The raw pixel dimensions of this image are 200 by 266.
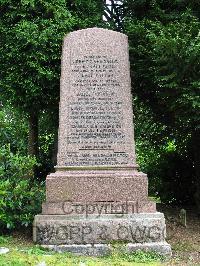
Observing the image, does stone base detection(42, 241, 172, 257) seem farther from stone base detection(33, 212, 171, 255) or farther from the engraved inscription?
the engraved inscription

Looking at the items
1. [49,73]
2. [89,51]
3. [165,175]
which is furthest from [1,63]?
[165,175]

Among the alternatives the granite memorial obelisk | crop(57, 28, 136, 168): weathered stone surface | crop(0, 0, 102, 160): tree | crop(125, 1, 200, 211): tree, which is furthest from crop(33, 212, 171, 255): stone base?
crop(0, 0, 102, 160): tree

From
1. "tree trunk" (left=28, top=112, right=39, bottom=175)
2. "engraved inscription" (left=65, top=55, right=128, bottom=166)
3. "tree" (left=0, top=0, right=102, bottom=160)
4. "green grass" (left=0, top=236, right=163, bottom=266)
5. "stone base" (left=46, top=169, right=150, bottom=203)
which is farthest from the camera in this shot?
"tree trunk" (left=28, top=112, right=39, bottom=175)

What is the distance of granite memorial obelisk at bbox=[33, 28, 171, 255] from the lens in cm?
648

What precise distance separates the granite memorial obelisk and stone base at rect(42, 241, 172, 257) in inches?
0.5

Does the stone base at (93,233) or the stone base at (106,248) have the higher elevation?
the stone base at (93,233)

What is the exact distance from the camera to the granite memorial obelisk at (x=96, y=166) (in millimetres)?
6484

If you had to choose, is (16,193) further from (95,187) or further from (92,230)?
(92,230)

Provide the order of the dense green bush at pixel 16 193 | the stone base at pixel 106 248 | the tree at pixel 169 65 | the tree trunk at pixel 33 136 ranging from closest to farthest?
1. the stone base at pixel 106 248
2. the dense green bush at pixel 16 193
3. the tree at pixel 169 65
4. the tree trunk at pixel 33 136

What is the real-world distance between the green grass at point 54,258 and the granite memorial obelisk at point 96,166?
0.18 meters

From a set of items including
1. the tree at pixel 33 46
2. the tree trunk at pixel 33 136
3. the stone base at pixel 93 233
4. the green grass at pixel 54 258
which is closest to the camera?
the green grass at pixel 54 258

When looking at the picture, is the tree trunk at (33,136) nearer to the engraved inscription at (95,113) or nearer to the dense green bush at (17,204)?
the dense green bush at (17,204)

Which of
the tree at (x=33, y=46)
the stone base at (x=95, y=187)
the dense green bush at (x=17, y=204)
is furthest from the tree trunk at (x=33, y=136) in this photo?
the stone base at (x=95, y=187)

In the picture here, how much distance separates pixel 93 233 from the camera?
6.47m
